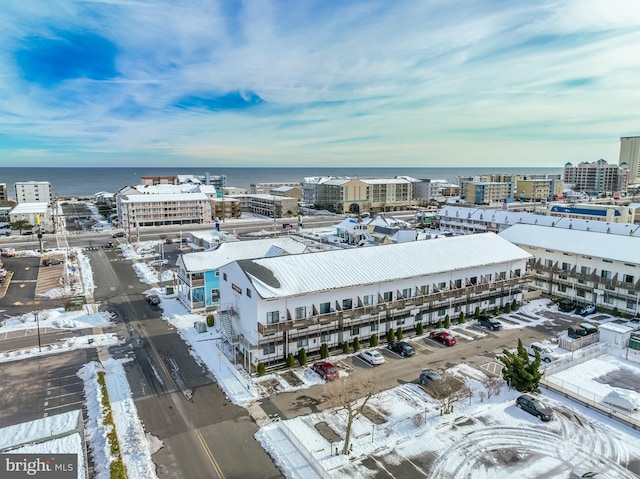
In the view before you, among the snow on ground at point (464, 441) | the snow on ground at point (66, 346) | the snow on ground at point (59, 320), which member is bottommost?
the snow on ground at point (464, 441)

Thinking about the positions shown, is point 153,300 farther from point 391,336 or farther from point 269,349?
point 391,336

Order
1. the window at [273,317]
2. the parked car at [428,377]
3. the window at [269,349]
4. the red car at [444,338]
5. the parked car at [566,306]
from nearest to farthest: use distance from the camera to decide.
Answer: the parked car at [428,377] < the window at [273,317] < the window at [269,349] < the red car at [444,338] < the parked car at [566,306]

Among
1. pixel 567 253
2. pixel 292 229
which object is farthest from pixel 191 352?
pixel 292 229

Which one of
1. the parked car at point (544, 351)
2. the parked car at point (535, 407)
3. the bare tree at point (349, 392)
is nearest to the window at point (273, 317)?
the bare tree at point (349, 392)

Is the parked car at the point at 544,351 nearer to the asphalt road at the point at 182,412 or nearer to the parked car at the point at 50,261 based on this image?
the asphalt road at the point at 182,412

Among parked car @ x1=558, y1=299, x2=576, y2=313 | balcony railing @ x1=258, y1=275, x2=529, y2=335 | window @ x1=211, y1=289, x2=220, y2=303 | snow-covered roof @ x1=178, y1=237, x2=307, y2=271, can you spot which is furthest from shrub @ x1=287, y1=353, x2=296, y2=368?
parked car @ x1=558, y1=299, x2=576, y2=313

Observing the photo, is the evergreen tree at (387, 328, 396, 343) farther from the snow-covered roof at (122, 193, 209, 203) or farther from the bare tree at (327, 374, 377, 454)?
the snow-covered roof at (122, 193, 209, 203)
